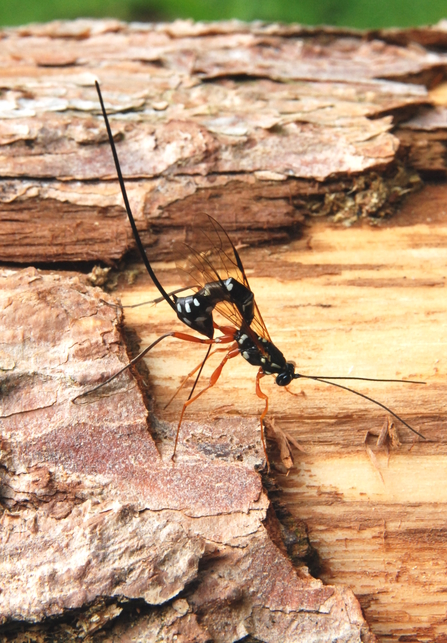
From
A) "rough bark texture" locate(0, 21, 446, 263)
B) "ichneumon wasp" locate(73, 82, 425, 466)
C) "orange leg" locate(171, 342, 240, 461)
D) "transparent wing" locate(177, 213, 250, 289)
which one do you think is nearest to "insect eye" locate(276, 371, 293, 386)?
"ichneumon wasp" locate(73, 82, 425, 466)

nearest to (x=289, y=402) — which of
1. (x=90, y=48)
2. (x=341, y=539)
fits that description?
→ (x=341, y=539)

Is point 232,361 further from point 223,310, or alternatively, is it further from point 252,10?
Answer: point 252,10

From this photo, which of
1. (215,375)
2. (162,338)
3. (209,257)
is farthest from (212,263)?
(215,375)

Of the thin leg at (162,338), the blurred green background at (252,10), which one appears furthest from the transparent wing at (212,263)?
the blurred green background at (252,10)

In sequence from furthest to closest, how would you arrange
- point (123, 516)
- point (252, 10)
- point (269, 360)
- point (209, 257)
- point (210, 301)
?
point (252, 10)
point (209, 257)
point (210, 301)
point (269, 360)
point (123, 516)

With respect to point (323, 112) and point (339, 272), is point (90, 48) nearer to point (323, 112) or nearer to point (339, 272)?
point (323, 112)

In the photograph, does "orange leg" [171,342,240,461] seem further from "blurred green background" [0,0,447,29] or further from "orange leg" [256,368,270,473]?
"blurred green background" [0,0,447,29]

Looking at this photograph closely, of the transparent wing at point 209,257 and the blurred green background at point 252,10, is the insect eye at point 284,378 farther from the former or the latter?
the blurred green background at point 252,10
